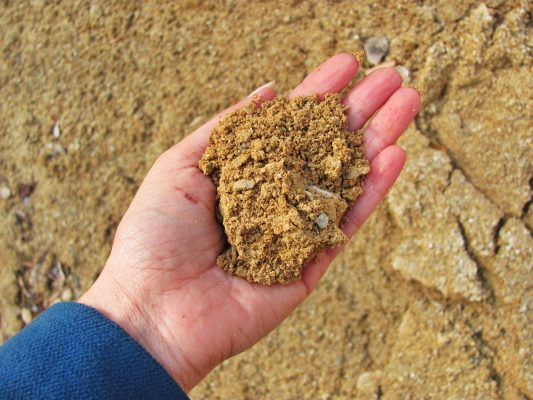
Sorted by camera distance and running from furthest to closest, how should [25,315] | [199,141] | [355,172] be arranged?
[25,315], [199,141], [355,172]

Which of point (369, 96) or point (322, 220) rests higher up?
point (369, 96)

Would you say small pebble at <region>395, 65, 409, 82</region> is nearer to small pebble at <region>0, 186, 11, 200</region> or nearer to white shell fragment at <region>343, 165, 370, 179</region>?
white shell fragment at <region>343, 165, 370, 179</region>

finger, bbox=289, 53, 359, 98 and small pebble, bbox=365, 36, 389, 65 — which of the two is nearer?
finger, bbox=289, 53, 359, 98

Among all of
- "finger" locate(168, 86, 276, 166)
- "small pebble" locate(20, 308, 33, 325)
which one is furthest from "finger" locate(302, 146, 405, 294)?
"small pebble" locate(20, 308, 33, 325)

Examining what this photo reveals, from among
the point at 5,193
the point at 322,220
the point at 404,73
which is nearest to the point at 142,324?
the point at 322,220

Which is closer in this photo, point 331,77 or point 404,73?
point 331,77

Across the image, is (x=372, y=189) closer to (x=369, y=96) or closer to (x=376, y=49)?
(x=369, y=96)
